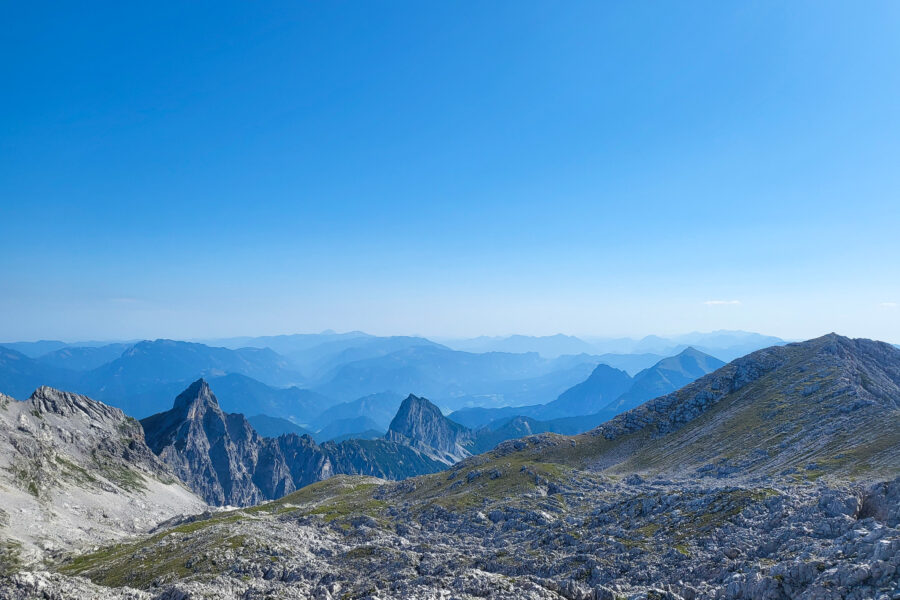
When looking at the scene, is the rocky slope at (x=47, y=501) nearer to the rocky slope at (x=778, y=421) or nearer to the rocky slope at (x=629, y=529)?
the rocky slope at (x=629, y=529)

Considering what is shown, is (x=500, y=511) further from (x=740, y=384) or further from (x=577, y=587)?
(x=740, y=384)

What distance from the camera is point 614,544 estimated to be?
61500 millimetres

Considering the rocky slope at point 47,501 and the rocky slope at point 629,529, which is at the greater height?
the rocky slope at point 629,529

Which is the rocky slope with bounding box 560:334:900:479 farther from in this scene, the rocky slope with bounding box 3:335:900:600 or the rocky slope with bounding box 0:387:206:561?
the rocky slope with bounding box 0:387:206:561

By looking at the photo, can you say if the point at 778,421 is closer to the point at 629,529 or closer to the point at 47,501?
the point at 629,529

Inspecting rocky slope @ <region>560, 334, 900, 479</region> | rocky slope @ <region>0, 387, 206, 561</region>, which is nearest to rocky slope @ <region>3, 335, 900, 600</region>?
rocky slope @ <region>560, 334, 900, 479</region>

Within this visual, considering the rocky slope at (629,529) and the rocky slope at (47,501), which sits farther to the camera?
the rocky slope at (47,501)

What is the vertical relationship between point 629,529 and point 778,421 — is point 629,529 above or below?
below

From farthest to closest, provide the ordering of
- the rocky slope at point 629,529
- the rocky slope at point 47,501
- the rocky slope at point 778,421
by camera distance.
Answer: the rocky slope at point 47,501, the rocky slope at point 778,421, the rocky slope at point 629,529

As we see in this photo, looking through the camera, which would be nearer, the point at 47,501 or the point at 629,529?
the point at 629,529

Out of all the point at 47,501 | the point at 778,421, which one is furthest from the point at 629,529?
the point at 47,501

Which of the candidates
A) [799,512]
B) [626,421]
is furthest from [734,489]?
[626,421]

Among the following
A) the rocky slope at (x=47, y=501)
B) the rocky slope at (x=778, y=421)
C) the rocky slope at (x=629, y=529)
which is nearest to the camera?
the rocky slope at (x=629, y=529)

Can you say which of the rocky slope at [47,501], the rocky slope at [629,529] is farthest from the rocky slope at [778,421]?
the rocky slope at [47,501]
